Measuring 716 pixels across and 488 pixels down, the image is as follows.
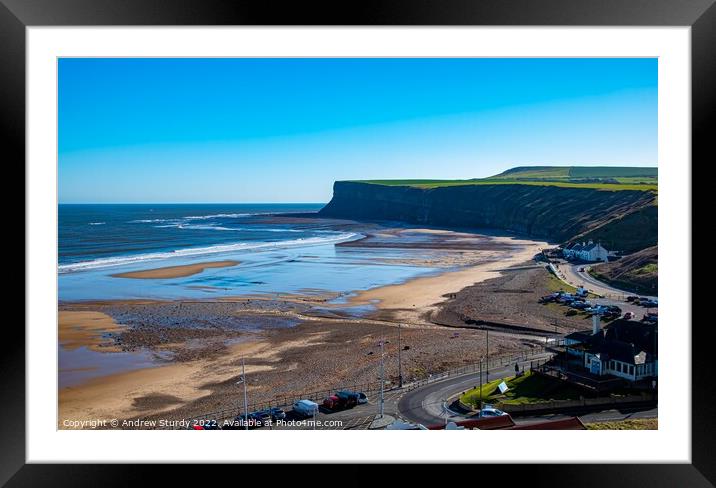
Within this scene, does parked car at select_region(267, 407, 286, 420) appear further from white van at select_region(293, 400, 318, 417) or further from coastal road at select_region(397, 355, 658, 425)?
coastal road at select_region(397, 355, 658, 425)

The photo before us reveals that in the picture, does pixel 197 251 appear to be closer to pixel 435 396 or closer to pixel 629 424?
pixel 435 396

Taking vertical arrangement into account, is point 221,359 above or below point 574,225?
below

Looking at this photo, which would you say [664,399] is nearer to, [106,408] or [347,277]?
[106,408]

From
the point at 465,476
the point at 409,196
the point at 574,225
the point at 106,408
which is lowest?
the point at 106,408

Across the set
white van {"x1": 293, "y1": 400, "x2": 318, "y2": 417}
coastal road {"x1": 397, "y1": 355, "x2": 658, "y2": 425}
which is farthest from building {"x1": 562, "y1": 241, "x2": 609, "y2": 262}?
white van {"x1": 293, "y1": 400, "x2": 318, "y2": 417}

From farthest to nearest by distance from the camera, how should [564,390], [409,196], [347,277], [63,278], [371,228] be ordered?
[409,196] < [371,228] < [347,277] < [63,278] < [564,390]

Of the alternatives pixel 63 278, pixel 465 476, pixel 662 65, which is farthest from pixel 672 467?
pixel 63 278

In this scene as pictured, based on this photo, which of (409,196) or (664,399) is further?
(409,196)

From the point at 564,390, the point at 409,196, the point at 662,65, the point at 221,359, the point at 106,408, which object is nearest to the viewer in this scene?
the point at 662,65

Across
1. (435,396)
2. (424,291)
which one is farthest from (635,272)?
(435,396)
